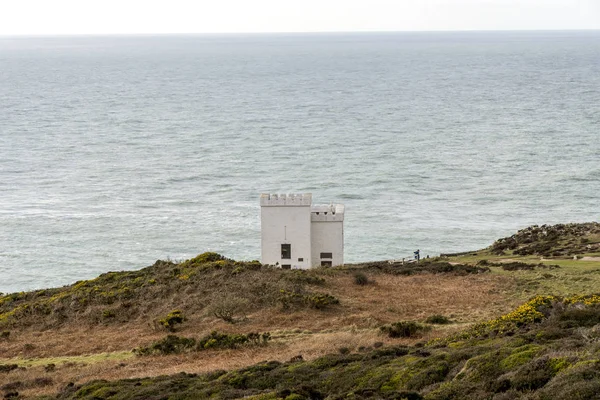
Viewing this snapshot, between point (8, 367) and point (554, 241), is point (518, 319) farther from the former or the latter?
point (554, 241)

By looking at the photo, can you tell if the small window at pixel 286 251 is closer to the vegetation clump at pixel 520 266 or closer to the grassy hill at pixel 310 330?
the grassy hill at pixel 310 330

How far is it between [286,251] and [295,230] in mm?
1035

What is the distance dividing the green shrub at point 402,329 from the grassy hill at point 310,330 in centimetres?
4

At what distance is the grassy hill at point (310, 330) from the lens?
17.7 metres

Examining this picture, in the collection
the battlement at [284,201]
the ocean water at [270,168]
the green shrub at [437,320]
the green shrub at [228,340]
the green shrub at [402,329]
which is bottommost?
the ocean water at [270,168]

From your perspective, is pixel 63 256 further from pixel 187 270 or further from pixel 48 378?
pixel 48 378

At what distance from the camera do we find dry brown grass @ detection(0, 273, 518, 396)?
2420 cm

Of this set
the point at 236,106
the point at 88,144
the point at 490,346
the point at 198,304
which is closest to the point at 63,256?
the point at 198,304

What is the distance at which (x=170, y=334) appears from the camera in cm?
2831

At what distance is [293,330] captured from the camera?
27.9 meters

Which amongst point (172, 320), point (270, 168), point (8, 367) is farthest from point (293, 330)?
point (270, 168)

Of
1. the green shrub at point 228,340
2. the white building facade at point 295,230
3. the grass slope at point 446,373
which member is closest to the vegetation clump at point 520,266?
the white building facade at point 295,230

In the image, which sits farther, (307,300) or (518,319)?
(307,300)

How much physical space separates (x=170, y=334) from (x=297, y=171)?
57.6m
